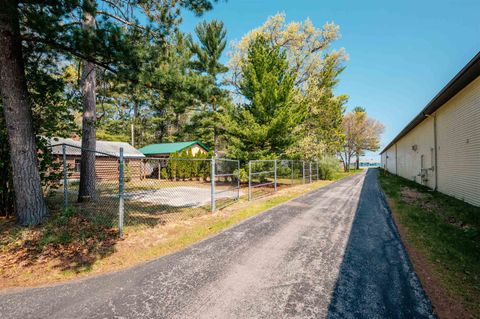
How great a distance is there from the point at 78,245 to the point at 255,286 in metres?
3.71

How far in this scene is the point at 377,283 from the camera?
3059mm

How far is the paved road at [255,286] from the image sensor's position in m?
2.51

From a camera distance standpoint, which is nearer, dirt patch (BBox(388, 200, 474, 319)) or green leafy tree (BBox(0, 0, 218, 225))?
dirt patch (BBox(388, 200, 474, 319))

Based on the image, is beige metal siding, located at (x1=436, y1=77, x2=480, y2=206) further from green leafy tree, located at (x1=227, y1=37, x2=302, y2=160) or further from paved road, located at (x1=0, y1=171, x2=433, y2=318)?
green leafy tree, located at (x1=227, y1=37, x2=302, y2=160)

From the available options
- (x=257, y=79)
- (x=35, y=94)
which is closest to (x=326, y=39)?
(x=257, y=79)

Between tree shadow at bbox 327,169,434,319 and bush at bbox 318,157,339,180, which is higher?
bush at bbox 318,157,339,180

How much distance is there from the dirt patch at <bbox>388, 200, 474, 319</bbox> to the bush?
17262mm

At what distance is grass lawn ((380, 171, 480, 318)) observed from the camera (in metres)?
2.65

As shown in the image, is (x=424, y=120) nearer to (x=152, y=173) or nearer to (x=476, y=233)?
(x=476, y=233)

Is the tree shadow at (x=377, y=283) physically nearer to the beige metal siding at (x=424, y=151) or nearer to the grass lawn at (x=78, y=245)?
the grass lawn at (x=78, y=245)

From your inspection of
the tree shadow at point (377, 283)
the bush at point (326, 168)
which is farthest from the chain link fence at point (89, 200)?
the bush at point (326, 168)

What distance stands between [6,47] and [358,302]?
755cm

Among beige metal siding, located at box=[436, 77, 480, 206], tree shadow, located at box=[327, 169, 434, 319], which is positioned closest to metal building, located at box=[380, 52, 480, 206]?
beige metal siding, located at box=[436, 77, 480, 206]

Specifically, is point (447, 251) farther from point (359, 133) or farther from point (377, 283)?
point (359, 133)
